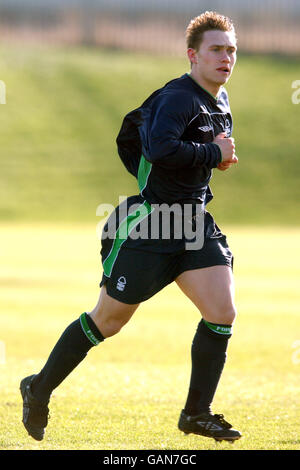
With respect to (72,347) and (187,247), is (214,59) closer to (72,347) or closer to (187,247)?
(187,247)

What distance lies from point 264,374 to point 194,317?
6013mm

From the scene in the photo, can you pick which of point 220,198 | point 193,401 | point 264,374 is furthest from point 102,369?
point 220,198

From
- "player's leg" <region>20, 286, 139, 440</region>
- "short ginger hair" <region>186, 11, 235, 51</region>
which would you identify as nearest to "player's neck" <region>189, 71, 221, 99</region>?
"short ginger hair" <region>186, 11, 235, 51</region>

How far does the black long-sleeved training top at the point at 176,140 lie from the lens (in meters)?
5.35

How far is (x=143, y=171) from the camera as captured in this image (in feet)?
18.8

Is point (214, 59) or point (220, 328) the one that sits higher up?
point (214, 59)

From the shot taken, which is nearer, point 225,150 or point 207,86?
point 225,150

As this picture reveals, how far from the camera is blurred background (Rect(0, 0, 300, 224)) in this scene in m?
48.2

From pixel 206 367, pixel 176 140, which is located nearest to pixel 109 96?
pixel 206 367

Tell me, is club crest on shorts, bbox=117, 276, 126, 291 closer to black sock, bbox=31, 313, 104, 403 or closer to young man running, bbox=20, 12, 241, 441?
young man running, bbox=20, 12, 241, 441

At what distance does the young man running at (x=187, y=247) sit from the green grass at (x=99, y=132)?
38060 mm

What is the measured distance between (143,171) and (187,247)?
0.51 meters

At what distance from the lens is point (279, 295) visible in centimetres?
1852

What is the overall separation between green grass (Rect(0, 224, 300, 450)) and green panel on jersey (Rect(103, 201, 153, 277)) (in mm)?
1046
